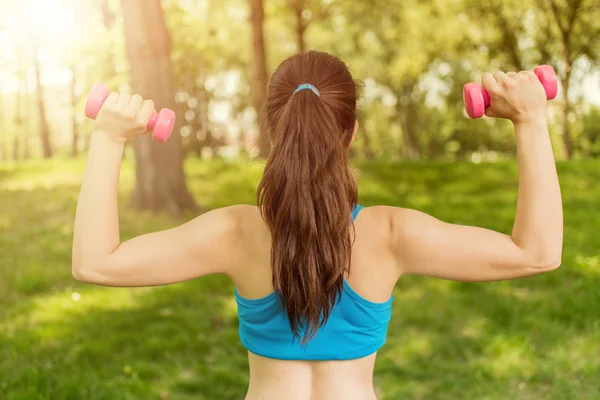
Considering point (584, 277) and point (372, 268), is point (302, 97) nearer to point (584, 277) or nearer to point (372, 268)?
point (372, 268)

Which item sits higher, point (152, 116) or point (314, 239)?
point (152, 116)

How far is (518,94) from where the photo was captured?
1704 millimetres

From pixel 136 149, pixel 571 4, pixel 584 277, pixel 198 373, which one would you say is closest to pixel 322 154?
pixel 198 373

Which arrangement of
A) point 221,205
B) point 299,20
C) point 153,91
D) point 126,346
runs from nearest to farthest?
point 126,346 → point 153,91 → point 221,205 → point 299,20

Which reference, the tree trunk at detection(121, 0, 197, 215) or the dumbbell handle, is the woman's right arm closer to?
the dumbbell handle

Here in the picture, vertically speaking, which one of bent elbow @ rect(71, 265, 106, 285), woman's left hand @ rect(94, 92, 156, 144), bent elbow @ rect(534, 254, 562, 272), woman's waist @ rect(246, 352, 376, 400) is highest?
woman's left hand @ rect(94, 92, 156, 144)

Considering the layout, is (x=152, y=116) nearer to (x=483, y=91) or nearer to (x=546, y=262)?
(x=483, y=91)

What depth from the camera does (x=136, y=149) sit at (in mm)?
9812

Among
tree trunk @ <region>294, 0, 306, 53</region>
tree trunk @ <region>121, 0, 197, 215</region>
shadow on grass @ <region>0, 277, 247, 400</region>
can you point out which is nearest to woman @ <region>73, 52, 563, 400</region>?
shadow on grass @ <region>0, 277, 247, 400</region>

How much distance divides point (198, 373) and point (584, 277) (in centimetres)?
408

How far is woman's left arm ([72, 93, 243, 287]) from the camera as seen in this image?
5.62 ft

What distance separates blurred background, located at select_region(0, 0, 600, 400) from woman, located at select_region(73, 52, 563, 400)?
237 millimetres

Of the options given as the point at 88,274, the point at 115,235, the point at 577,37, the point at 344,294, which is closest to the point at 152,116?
the point at 115,235

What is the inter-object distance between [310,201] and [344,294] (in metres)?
0.29
